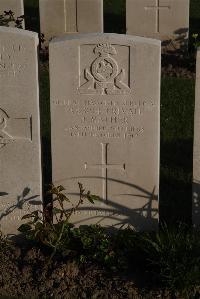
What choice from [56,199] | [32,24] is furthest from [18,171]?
[32,24]

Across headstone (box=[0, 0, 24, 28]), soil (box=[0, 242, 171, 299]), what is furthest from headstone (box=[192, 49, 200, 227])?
headstone (box=[0, 0, 24, 28])

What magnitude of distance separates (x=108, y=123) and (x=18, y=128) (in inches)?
29.0

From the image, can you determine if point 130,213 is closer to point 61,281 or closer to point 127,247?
point 127,247

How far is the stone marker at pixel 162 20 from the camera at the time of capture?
35.6 ft

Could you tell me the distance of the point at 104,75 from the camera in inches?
206

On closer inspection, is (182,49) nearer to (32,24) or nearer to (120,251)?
(32,24)

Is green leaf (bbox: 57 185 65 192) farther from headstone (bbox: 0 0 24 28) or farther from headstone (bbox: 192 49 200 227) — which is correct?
headstone (bbox: 0 0 24 28)

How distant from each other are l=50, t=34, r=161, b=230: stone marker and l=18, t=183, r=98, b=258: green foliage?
163 mm

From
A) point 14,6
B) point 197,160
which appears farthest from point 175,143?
point 14,6

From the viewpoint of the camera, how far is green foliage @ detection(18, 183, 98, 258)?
209 inches

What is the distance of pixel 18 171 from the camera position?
17.9ft

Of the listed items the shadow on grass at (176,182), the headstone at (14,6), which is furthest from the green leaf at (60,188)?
the headstone at (14,6)

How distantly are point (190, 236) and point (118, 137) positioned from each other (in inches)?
39.2

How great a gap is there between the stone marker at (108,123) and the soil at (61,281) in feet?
1.85
